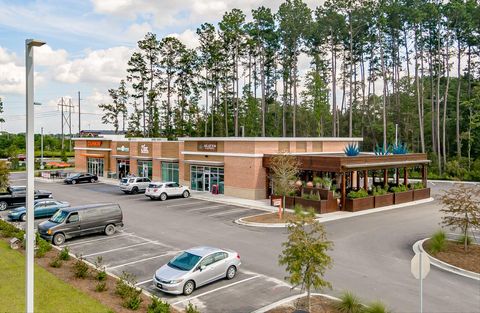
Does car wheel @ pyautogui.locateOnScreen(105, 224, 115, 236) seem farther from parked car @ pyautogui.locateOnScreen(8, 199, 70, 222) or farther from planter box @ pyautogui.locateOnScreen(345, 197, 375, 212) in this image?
planter box @ pyautogui.locateOnScreen(345, 197, 375, 212)

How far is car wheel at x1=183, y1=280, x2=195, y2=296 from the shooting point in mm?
14234

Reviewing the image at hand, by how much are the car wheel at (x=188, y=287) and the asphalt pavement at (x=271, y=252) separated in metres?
0.21

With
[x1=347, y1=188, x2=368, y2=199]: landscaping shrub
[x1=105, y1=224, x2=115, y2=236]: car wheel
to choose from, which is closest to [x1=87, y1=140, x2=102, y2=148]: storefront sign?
[x1=105, y1=224, x2=115, y2=236]: car wheel

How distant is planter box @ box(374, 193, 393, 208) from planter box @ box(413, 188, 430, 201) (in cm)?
378

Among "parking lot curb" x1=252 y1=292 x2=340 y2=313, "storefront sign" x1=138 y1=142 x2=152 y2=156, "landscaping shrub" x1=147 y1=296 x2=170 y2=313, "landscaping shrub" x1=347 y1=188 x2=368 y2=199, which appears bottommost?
"parking lot curb" x1=252 y1=292 x2=340 y2=313

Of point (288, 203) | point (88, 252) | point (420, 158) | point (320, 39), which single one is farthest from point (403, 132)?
point (88, 252)

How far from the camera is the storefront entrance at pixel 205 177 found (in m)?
39.7

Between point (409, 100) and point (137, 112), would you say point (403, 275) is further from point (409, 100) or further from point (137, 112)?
point (137, 112)

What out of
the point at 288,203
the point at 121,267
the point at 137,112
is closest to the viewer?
the point at 121,267

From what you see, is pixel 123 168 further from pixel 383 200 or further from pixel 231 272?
pixel 231 272

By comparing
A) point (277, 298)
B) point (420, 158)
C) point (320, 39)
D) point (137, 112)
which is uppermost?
point (320, 39)

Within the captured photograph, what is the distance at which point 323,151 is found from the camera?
135 feet

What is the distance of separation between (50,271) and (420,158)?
3367 cm

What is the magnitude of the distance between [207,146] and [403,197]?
61.5 ft
